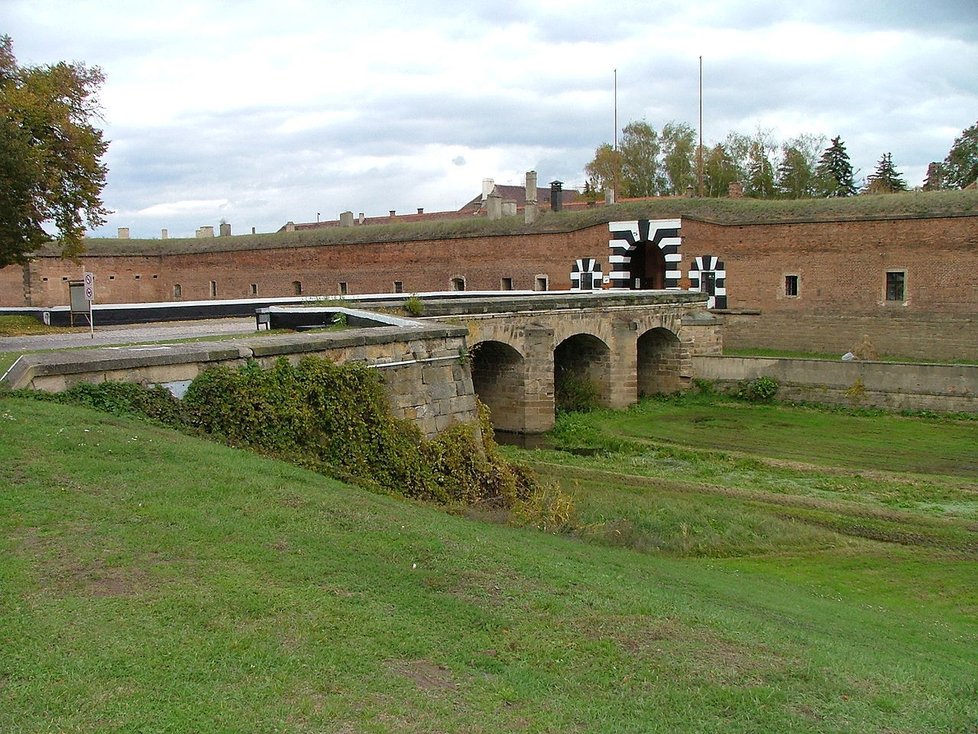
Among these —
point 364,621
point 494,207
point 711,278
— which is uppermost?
point 494,207

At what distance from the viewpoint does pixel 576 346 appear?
26.1 m

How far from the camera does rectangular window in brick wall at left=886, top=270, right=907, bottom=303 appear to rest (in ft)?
93.2

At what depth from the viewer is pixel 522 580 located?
6598 mm

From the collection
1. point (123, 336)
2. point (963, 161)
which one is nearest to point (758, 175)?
point (963, 161)

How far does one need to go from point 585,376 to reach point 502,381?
3685mm

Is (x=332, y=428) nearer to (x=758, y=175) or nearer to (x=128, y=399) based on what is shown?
(x=128, y=399)

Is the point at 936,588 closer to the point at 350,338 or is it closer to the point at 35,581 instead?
the point at 350,338

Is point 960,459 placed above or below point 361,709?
below

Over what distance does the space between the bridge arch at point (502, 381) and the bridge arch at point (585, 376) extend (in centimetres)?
263

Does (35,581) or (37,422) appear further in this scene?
(37,422)

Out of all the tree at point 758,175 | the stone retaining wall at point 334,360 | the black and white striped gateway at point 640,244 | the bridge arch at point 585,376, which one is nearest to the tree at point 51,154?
the stone retaining wall at point 334,360

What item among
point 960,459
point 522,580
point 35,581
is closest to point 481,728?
point 522,580

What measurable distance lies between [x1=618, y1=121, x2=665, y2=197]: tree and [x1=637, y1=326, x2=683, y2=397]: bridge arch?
104 ft

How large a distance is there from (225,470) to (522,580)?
2.94 m
